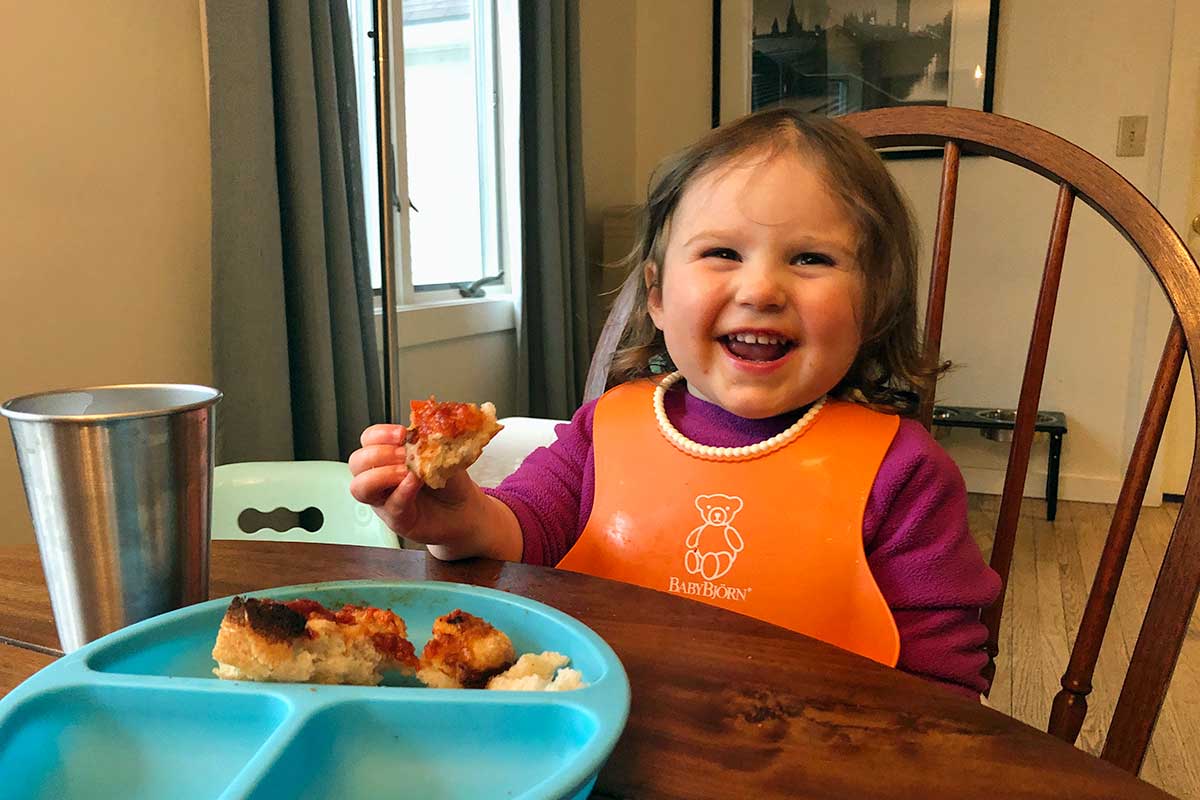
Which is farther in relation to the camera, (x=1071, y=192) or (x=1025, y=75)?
(x=1025, y=75)

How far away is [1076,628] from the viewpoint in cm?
229

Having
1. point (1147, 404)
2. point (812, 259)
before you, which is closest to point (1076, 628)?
point (1147, 404)

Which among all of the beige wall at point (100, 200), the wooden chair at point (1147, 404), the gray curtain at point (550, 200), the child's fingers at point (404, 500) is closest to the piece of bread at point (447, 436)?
the child's fingers at point (404, 500)

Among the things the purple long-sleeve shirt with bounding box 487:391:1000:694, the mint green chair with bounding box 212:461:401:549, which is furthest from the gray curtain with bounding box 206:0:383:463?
the purple long-sleeve shirt with bounding box 487:391:1000:694

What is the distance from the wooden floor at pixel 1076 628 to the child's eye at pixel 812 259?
1.28m

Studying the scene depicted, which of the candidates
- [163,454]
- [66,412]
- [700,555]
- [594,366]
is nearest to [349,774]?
[163,454]

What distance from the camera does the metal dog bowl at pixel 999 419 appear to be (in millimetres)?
3328

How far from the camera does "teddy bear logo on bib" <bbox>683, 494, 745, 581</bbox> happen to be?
901 mm

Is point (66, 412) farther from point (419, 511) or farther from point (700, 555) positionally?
point (700, 555)

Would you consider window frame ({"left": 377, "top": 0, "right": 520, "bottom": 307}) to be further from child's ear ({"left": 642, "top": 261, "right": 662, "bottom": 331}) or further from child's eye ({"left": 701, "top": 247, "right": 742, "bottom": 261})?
child's eye ({"left": 701, "top": 247, "right": 742, "bottom": 261})

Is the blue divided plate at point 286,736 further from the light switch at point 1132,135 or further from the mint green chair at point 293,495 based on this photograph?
the light switch at point 1132,135

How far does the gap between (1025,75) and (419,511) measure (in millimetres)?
3375

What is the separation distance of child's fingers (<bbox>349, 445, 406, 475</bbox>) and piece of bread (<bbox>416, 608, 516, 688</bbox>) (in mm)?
253

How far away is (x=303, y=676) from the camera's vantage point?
428mm
